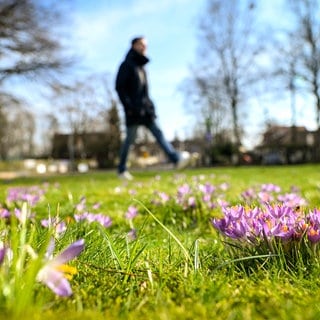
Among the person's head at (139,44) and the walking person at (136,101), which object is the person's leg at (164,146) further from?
the person's head at (139,44)

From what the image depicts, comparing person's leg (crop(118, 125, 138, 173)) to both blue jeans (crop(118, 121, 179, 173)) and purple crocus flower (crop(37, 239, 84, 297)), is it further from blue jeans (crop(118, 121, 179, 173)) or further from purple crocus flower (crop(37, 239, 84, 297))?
purple crocus flower (crop(37, 239, 84, 297))

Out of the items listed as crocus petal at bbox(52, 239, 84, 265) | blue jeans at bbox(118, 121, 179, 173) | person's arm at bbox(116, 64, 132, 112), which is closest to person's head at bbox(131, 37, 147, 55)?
person's arm at bbox(116, 64, 132, 112)

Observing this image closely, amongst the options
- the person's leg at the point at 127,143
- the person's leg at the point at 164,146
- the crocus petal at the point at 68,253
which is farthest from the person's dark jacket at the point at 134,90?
the crocus petal at the point at 68,253

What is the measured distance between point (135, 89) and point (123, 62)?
0.52 m

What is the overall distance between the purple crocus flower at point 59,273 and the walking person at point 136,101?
664cm

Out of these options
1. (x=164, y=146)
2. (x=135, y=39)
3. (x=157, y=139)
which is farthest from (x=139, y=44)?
(x=164, y=146)

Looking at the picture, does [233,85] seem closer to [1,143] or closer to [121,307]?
[121,307]

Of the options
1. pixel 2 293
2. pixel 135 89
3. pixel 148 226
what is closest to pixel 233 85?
pixel 135 89

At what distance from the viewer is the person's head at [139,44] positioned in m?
7.55

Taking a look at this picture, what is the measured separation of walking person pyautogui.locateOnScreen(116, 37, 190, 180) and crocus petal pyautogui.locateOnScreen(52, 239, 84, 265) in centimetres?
663

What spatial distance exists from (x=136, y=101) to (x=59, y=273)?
23.2ft

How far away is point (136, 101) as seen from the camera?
7.79m

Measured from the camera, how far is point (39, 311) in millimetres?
782

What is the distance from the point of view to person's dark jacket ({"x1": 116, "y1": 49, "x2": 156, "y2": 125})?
7.64 meters
